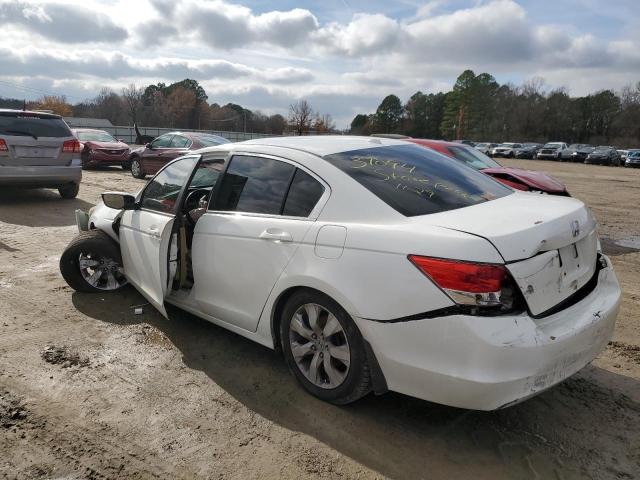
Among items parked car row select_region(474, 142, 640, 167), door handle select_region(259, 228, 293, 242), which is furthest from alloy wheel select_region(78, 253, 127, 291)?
parked car row select_region(474, 142, 640, 167)

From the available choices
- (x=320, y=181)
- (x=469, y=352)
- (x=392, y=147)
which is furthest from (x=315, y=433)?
(x=392, y=147)

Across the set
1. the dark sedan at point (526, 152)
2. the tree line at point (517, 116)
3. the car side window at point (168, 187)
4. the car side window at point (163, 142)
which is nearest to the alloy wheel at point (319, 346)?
the car side window at point (168, 187)

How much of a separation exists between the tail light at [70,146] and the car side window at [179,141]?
3.87 m

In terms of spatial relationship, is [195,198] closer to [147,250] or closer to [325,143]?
[147,250]

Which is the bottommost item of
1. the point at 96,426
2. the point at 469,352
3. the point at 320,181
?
the point at 96,426

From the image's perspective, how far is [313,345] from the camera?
3.16 metres

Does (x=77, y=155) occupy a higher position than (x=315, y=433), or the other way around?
(x=77, y=155)

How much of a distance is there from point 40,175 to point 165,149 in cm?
497

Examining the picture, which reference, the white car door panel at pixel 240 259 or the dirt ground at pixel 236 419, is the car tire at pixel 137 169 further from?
the white car door panel at pixel 240 259

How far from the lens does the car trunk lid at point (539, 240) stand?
257 centimetres

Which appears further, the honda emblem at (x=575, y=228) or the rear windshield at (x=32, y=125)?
the rear windshield at (x=32, y=125)

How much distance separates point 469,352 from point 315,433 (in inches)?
41.1

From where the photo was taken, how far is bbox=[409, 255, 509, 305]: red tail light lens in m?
2.48

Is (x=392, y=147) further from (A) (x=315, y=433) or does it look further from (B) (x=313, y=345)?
(A) (x=315, y=433)
